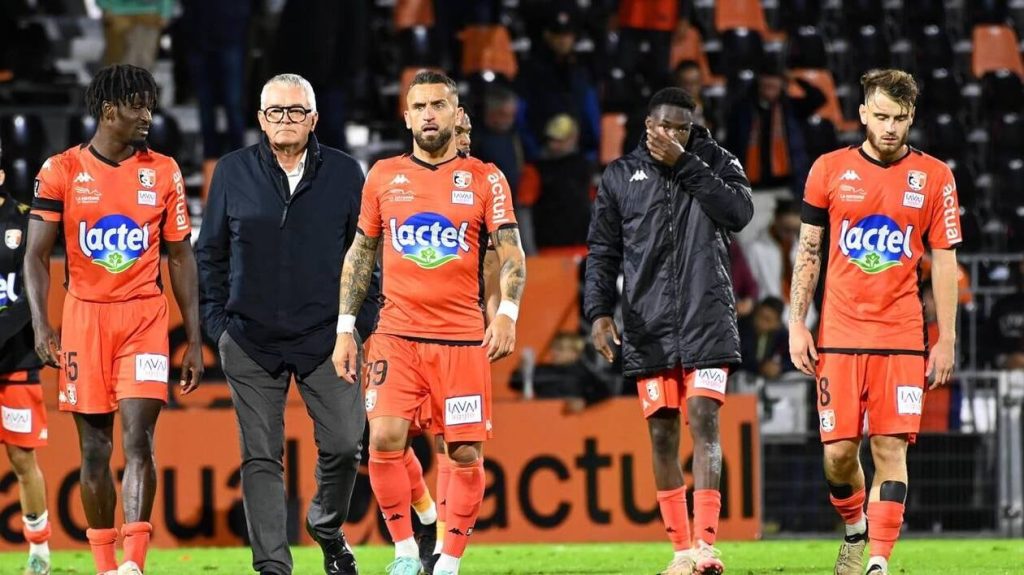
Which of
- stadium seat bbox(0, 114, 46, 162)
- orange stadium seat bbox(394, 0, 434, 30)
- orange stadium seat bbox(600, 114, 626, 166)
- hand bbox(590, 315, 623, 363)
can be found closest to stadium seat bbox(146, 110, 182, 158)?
stadium seat bbox(0, 114, 46, 162)

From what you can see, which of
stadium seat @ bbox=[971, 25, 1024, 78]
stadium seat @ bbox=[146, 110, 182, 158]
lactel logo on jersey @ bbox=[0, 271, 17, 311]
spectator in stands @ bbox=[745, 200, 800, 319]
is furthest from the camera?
stadium seat @ bbox=[971, 25, 1024, 78]

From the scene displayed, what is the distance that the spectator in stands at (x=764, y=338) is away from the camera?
47.7ft

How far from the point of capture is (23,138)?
15844 millimetres

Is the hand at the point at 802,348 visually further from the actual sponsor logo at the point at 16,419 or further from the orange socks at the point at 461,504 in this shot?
the actual sponsor logo at the point at 16,419

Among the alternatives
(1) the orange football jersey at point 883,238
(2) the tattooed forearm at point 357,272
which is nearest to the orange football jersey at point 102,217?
(2) the tattooed forearm at point 357,272

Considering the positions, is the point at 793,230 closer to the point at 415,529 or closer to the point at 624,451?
the point at 624,451

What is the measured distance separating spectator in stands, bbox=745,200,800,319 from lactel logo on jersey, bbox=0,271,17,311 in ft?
24.8

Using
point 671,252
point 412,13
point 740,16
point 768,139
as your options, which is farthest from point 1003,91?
point 671,252

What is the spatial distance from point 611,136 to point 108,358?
10269 mm

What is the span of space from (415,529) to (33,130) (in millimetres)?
7969

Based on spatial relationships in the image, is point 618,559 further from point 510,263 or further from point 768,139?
point 768,139

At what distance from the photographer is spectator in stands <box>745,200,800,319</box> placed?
52.6 ft

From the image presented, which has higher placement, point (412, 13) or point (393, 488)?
point (412, 13)

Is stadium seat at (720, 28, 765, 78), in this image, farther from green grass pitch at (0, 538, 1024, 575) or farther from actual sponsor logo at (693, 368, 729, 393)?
actual sponsor logo at (693, 368, 729, 393)
